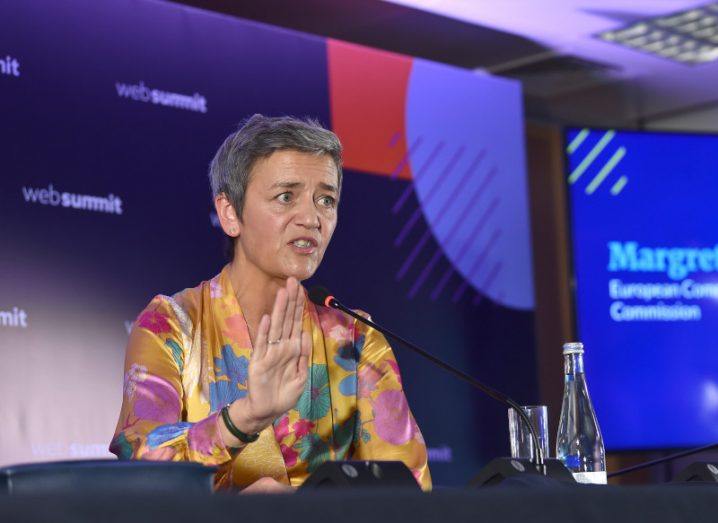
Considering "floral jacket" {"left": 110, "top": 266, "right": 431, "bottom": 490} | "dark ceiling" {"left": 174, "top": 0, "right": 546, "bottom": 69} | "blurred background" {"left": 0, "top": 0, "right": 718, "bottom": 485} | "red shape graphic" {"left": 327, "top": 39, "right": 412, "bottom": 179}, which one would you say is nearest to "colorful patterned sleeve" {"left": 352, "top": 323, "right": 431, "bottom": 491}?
"floral jacket" {"left": 110, "top": 266, "right": 431, "bottom": 490}

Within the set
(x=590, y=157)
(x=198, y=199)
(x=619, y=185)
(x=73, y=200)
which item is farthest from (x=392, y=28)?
(x=73, y=200)

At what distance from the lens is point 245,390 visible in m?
1.98

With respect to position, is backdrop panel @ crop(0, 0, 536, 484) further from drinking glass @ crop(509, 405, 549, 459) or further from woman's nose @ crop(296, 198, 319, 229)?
drinking glass @ crop(509, 405, 549, 459)

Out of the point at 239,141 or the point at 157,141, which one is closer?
the point at 239,141

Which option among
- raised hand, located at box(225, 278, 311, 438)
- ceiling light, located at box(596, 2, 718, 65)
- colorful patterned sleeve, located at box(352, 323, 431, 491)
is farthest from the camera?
ceiling light, located at box(596, 2, 718, 65)

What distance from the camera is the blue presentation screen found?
4.81m

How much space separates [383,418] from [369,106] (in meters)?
2.37

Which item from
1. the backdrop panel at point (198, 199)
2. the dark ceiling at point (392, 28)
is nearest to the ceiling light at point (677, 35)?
the dark ceiling at point (392, 28)

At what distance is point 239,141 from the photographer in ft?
6.75

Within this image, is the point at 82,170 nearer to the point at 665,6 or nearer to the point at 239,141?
the point at 239,141

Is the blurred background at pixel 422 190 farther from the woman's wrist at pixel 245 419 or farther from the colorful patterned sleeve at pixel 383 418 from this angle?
the woman's wrist at pixel 245 419

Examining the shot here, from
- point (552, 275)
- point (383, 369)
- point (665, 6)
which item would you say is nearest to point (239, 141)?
point (383, 369)

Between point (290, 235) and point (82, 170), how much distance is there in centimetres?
155

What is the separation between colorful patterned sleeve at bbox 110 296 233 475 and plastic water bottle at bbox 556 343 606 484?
19.8 inches
